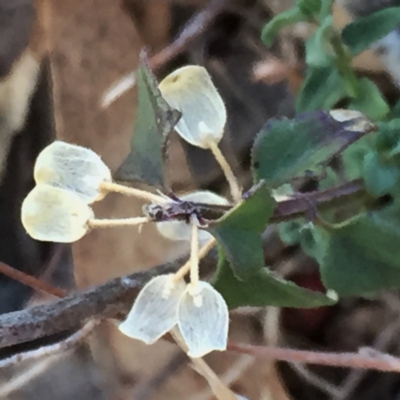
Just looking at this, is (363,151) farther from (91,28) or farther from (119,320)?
(91,28)

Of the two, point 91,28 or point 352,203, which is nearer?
point 352,203

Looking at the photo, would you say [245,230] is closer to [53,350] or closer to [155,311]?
[155,311]

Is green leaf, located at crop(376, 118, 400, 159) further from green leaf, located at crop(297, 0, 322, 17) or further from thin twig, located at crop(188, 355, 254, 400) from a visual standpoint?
thin twig, located at crop(188, 355, 254, 400)

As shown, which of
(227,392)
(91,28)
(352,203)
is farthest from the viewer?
(91,28)

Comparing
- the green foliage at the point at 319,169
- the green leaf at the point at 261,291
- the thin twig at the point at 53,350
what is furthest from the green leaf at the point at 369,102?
the thin twig at the point at 53,350

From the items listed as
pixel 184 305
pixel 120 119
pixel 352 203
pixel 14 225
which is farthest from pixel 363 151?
pixel 14 225

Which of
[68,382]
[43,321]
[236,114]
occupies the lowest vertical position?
[68,382]

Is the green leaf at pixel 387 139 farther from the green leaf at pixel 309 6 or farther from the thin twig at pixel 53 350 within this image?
the thin twig at pixel 53 350

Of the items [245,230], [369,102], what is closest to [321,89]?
[369,102]
